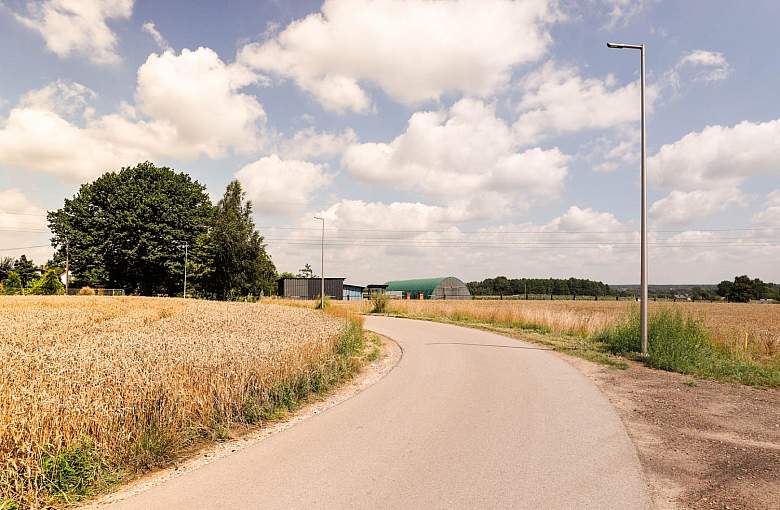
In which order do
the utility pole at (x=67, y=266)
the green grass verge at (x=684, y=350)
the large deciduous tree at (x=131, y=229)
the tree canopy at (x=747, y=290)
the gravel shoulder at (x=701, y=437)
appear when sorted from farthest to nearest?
the tree canopy at (x=747, y=290) < the large deciduous tree at (x=131, y=229) < the utility pole at (x=67, y=266) < the green grass verge at (x=684, y=350) < the gravel shoulder at (x=701, y=437)

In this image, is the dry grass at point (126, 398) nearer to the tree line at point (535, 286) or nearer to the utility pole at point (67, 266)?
the utility pole at point (67, 266)

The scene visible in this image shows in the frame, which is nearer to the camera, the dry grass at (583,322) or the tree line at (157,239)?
the dry grass at (583,322)

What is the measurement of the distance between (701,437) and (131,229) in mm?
52611

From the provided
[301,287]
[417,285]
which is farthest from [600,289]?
[301,287]

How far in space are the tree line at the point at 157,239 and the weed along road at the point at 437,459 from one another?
39060 millimetres

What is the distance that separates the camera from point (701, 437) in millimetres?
6871

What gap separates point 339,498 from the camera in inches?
181

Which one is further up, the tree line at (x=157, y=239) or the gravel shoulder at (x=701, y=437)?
the tree line at (x=157, y=239)

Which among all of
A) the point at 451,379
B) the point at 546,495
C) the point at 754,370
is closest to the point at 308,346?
the point at 451,379

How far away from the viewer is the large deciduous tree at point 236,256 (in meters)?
45.4

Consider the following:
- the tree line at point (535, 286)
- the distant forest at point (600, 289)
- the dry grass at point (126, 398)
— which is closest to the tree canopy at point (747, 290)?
the distant forest at point (600, 289)

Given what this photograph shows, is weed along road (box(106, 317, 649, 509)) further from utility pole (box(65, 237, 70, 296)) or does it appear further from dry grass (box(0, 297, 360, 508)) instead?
utility pole (box(65, 237, 70, 296))

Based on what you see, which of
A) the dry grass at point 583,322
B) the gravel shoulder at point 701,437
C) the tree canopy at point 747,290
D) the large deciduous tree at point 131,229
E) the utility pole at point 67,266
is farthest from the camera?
the tree canopy at point 747,290

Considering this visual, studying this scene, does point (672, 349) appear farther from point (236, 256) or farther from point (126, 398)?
point (236, 256)
